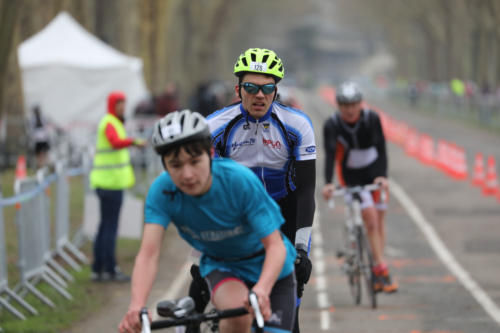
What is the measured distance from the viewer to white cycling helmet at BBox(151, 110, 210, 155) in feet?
15.3

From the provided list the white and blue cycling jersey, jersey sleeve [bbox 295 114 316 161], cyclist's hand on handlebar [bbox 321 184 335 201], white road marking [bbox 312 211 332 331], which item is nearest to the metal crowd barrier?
white road marking [bbox 312 211 332 331]

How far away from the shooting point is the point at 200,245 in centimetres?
525

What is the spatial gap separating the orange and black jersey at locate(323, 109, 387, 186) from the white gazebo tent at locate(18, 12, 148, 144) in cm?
1389

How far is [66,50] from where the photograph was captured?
24016 millimetres

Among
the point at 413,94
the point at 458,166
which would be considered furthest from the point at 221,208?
the point at 413,94

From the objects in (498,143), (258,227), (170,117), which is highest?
(170,117)

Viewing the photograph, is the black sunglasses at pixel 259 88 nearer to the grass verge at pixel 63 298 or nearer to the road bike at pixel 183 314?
the road bike at pixel 183 314

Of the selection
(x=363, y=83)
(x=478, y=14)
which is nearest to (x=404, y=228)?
(x=478, y=14)

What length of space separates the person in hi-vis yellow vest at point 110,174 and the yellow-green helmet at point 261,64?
5.99 metres

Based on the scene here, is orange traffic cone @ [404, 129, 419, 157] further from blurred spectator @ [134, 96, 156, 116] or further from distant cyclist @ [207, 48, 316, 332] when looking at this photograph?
distant cyclist @ [207, 48, 316, 332]

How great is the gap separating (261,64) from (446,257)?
28.3 feet

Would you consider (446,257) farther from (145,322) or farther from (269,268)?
(145,322)

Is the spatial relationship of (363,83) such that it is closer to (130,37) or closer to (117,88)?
(130,37)

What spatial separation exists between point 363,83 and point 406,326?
10133 cm
